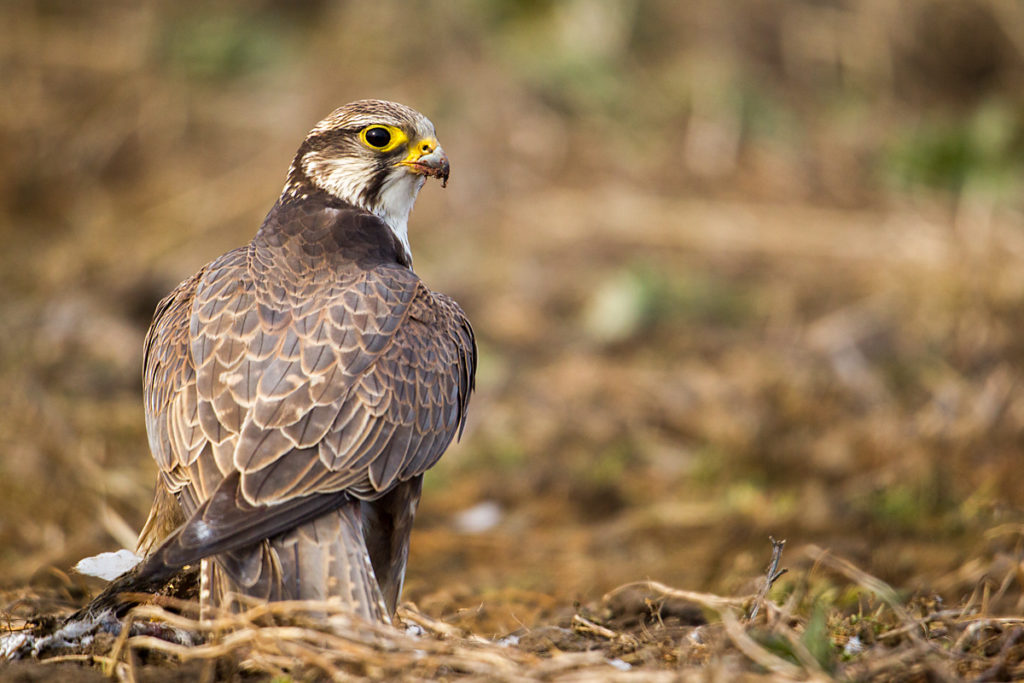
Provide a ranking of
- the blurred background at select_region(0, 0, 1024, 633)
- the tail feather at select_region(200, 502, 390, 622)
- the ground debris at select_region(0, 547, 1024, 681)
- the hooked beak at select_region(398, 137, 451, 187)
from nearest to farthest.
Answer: the ground debris at select_region(0, 547, 1024, 681) → the tail feather at select_region(200, 502, 390, 622) → the hooked beak at select_region(398, 137, 451, 187) → the blurred background at select_region(0, 0, 1024, 633)

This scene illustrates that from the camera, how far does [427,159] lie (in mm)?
4527

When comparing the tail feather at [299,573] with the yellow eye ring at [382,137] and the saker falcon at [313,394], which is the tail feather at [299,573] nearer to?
the saker falcon at [313,394]

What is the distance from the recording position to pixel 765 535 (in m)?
5.88

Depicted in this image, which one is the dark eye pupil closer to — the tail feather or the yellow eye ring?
the yellow eye ring

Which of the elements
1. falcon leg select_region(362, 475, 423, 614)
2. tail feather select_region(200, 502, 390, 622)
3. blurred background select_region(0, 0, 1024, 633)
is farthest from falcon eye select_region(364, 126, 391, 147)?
blurred background select_region(0, 0, 1024, 633)

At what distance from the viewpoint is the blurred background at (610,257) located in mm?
5984

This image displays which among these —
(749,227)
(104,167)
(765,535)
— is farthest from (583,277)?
(104,167)

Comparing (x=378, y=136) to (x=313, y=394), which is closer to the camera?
(x=313, y=394)

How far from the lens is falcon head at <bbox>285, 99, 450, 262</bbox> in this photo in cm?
453

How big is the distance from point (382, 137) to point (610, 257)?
16.1 feet

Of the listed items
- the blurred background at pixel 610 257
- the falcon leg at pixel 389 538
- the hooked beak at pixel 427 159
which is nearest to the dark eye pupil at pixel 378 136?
the hooked beak at pixel 427 159

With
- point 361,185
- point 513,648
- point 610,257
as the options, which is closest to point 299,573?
point 513,648

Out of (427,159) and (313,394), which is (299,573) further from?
(427,159)

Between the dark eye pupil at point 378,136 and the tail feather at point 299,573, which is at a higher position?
the dark eye pupil at point 378,136
